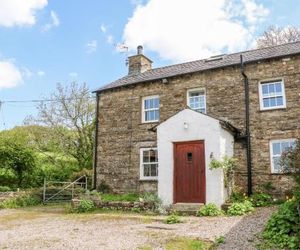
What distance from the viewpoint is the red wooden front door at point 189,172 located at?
44.0ft

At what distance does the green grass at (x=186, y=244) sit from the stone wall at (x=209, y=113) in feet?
23.0

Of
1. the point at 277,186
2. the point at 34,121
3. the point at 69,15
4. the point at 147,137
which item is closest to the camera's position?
the point at 69,15

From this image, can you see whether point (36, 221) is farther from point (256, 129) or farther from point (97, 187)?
point (256, 129)

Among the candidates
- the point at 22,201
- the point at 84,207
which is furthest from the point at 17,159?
the point at 84,207

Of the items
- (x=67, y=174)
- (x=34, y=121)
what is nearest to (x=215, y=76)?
(x=67, y=174)

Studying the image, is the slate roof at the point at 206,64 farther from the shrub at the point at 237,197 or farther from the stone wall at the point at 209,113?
A: the shrub at the point at 237,197

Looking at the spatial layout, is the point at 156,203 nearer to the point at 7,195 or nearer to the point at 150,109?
the point at 150,109

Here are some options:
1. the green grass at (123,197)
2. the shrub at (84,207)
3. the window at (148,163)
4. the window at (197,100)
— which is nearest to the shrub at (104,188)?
the green grass at (123,197)

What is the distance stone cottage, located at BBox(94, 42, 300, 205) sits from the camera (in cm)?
1365

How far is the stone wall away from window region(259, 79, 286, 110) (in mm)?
228

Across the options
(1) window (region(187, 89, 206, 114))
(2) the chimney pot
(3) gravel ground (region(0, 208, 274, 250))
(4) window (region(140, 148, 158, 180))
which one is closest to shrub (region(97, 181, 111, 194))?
(4) window (region(140, 148, 158, 180))

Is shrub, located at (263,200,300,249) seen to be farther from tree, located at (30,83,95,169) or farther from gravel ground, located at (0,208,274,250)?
tree, located at (30,83,95,169)

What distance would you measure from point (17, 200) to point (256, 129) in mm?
12937

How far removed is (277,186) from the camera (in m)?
13.8
